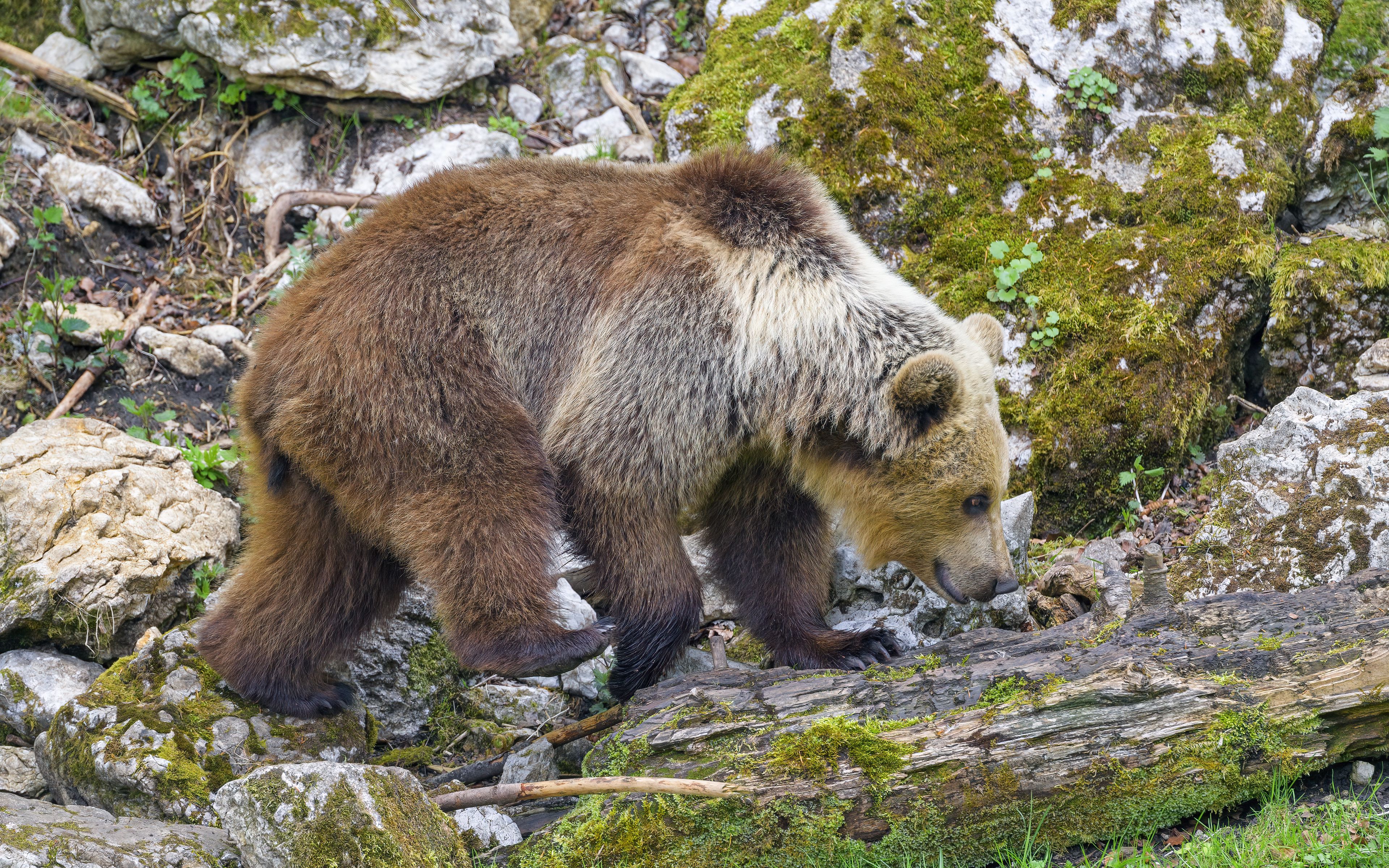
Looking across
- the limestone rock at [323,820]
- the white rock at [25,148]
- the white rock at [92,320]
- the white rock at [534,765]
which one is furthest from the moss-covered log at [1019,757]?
the white rock at [25,148]

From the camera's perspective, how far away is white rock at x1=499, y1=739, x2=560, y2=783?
5.14 metres

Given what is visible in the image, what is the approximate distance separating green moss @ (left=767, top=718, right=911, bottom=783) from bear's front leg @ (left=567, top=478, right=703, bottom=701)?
106 centimetres

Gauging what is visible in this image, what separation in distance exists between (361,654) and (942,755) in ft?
11.2

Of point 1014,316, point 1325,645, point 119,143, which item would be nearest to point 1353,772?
point 1325,645

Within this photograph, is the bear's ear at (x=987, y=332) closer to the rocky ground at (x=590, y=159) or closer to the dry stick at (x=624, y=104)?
the rocky ground at (x=590, y=159)

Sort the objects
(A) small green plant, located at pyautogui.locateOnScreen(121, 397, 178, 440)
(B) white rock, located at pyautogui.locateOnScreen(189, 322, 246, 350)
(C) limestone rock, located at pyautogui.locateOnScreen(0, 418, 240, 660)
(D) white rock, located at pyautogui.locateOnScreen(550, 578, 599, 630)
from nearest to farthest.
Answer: (C) limestone rock, located at pyautogui.locateOnScreen(0, 418, 240, 660)
(D) white rock, located at pyautogui.locateOnScreen(550, 578, 599, 630)
(A) small green plant, located at pyautogui.locateOnScreen(121, 397, 178, 440)
(B) white rock, located at pyautogui.locateOnScreen(189, 322, 246, 350)

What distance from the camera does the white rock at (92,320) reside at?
299 inches

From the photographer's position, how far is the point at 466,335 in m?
→ 5.09


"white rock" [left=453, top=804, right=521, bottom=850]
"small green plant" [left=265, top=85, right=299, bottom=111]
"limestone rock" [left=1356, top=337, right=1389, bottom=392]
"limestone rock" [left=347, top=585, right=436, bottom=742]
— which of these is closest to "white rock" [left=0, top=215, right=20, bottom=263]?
"small green plant" [left=265, top=85, right=299, bottom=111]

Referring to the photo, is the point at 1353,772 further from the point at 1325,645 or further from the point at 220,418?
the point at 220,418

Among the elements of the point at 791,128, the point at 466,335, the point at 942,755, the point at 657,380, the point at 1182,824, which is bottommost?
the point at 1182,824

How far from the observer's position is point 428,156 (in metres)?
8.66

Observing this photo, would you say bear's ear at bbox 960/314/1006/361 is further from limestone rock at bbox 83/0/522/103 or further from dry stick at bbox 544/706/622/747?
limestone rock at bbox 83/0/522/103

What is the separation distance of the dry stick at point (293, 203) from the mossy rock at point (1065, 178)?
2.55m
